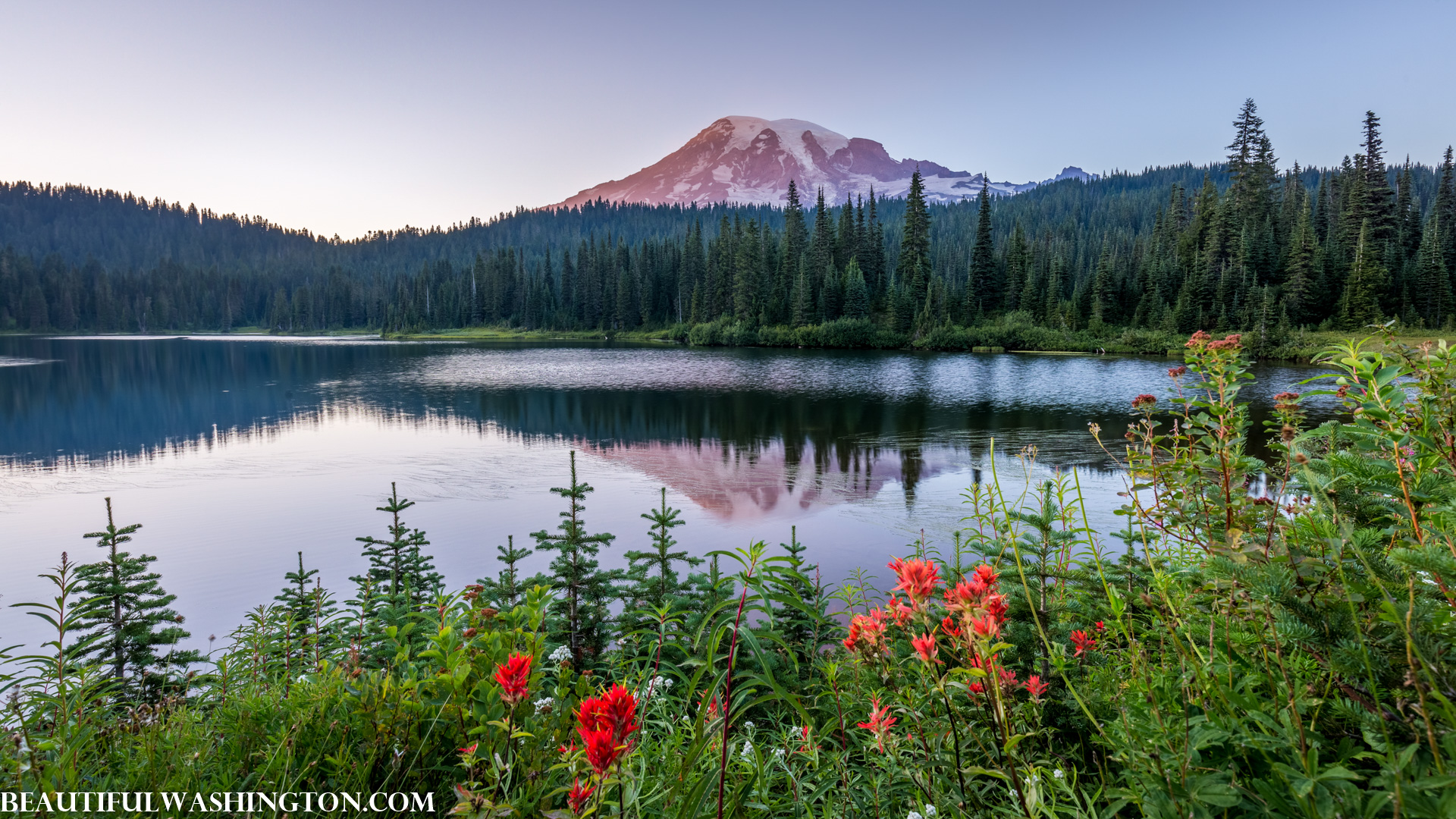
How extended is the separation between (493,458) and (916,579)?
818 inches

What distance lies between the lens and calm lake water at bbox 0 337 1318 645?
39.8 ft

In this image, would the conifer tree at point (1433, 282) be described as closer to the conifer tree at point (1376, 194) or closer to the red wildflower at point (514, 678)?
the conifer tree at point (1376, 194)

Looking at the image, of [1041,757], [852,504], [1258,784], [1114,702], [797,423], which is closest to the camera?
[1258,784]

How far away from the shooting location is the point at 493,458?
20688mm

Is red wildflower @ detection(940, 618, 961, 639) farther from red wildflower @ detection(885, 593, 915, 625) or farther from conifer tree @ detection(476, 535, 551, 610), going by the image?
conifer tree @ detection(476, 535, 551, 610)

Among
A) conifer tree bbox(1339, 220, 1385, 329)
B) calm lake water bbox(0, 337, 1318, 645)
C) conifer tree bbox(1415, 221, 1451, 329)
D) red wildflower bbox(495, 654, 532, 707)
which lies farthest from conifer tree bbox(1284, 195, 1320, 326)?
red wildflower bbox(495, 654, 532, 707)

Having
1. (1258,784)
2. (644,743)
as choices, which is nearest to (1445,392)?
(1258,784)

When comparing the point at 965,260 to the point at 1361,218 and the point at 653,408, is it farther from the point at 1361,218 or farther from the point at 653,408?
the point at 653,408

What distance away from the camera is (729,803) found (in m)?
1.77

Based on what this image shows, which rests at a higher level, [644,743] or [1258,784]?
[1258,784]

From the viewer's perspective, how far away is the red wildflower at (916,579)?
1.40m

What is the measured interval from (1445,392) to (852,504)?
1280cm

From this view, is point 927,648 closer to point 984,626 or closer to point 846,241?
point 984,626

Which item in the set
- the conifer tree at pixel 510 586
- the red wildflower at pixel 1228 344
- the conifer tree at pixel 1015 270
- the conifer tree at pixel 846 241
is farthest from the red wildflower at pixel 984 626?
the conifer tree at pixel 846 241
